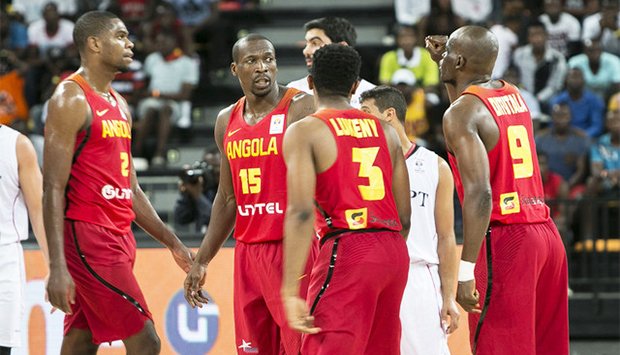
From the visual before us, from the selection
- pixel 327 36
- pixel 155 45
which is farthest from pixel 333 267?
pixel 155 45

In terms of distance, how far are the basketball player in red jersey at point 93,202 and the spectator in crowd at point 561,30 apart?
9.05m

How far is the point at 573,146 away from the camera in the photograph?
1268cm

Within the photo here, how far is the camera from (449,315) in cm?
666

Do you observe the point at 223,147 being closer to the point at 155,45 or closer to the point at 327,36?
the point at 327,36

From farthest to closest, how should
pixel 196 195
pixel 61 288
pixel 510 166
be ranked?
pixel 196 195 < pixel 61 288 < pixel 510 166

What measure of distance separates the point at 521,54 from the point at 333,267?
930 cm

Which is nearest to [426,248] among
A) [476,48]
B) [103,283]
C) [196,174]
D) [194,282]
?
[476,48]

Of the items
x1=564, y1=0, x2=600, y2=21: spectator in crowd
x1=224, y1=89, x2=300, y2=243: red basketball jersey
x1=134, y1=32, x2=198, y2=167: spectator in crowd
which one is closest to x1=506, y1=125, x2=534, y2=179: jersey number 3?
x1=224, y1=89, x2=300, y2=243: red basketball jersey

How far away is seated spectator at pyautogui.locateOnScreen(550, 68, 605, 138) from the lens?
13406 millimetres

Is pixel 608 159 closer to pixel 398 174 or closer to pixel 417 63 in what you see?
pixel 417 63

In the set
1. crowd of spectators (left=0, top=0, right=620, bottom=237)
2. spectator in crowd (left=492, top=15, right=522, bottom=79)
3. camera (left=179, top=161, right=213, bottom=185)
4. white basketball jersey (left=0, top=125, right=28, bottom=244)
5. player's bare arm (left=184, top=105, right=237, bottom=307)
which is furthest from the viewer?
spectator in crowd (left=492, top=15, right=522, bottom=79)

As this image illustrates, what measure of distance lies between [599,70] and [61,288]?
374 inches

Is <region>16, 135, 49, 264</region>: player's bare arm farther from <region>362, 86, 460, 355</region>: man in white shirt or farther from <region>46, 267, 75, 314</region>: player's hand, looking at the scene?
<region>362, 86, 460, 355</region>: man in white shirt

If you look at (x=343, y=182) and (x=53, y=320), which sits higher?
(x=343, y=182)
